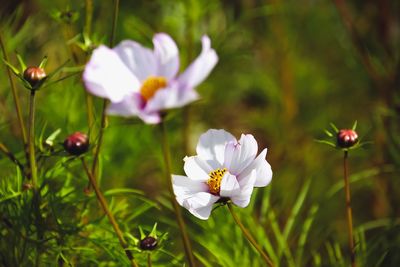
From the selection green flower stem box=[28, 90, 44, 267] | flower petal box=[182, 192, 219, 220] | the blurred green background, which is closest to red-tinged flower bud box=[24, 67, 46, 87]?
green flower stem box=[28, 90, 44, 267]

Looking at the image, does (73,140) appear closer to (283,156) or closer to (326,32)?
(283,156)

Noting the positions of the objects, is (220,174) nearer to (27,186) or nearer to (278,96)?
(27,186)

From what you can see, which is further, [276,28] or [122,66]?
[276,28]

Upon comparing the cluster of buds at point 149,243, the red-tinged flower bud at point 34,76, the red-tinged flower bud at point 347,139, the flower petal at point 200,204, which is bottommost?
the cluster of buds at point 149,243

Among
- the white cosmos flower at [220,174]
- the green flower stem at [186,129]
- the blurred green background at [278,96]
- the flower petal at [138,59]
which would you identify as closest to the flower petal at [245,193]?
the white cosmos flower at [220,174]

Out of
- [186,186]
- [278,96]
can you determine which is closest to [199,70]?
[186,186]

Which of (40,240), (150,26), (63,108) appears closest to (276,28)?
(150,26)

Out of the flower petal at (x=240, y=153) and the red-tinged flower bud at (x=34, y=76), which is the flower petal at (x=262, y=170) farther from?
the red-tinged flower bud at (x=34, y=76)
